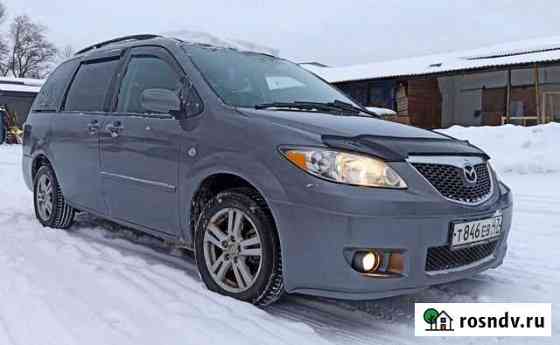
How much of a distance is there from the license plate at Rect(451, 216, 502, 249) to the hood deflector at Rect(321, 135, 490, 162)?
15.3 inches

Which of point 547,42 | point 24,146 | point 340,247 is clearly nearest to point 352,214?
point 340,247

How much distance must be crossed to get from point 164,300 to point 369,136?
1436mm

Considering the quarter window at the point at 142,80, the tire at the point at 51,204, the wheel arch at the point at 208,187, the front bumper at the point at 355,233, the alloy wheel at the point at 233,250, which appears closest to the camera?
the front bumper at the point at 355,233

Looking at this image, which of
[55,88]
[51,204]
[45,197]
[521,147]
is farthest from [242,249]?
[521,147]

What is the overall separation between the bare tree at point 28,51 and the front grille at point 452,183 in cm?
5732

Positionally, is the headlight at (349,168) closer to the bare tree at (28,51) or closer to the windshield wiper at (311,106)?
the windshield wiper at (311,106)

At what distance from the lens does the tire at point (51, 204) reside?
461 cm

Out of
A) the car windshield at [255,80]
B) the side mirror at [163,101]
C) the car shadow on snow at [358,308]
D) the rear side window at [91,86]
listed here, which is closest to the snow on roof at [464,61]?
the rear side window at [91,86]

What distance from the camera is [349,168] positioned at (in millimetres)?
2488

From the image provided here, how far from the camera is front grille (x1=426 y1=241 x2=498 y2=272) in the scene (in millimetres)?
2523

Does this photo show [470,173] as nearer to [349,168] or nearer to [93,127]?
[349,168]

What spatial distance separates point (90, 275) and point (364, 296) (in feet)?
5.91

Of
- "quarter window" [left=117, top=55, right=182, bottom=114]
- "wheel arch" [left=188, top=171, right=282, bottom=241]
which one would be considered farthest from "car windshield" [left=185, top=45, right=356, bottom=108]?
"wheel arch" [left=188, top=171, right=282, bottom=241]

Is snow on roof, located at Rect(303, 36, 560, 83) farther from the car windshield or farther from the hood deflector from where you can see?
the hood deflector
